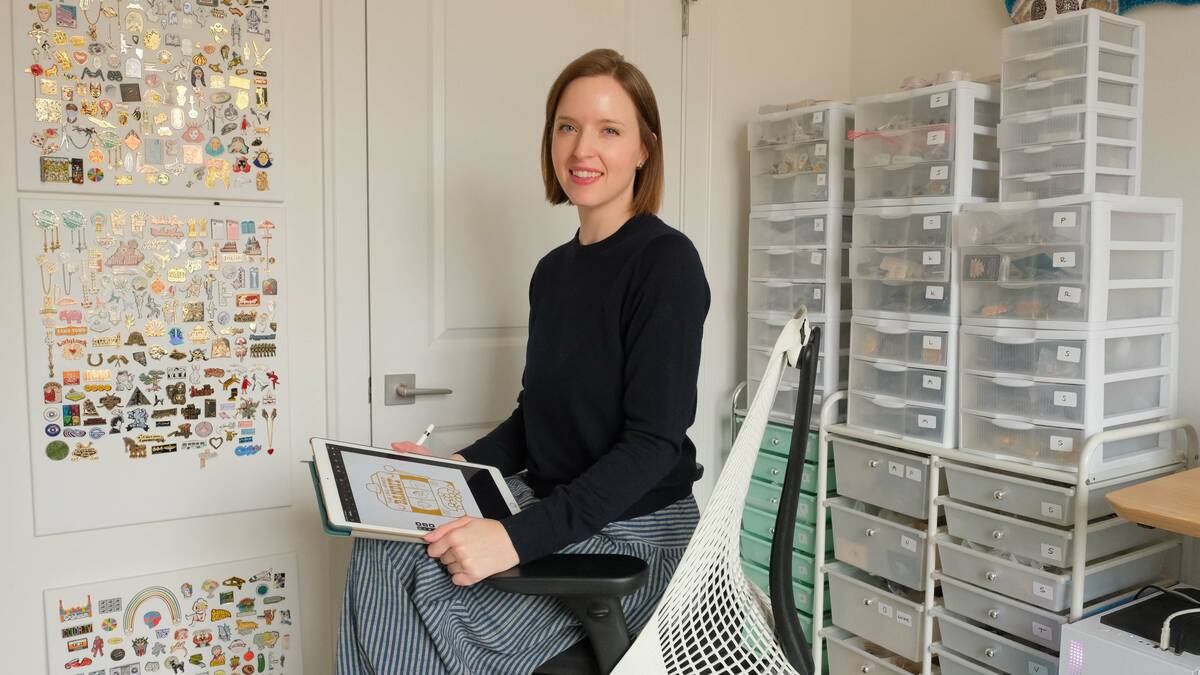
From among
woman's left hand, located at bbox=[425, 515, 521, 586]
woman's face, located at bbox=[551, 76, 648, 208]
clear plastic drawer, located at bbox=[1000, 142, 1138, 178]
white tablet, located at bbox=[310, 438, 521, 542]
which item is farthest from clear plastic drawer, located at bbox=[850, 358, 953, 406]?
woman's left hand, located at bbox=[425, 515, 521, 586]

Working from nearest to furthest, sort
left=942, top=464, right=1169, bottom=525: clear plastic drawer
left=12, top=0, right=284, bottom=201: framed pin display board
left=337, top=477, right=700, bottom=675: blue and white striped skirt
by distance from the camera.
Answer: left=337, top=477, right=700, bottom=675: blue and white striped skirt, left=12, top=0, right=284, bottom=201: framed pin display board, left=942, top=464, right=1169, bottom=525: clear plastic drawer

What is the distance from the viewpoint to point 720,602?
113cm

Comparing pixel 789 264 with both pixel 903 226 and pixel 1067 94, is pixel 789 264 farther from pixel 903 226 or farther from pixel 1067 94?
pixel 1067 94

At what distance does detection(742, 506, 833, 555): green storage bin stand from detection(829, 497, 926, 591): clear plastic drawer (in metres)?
0.06

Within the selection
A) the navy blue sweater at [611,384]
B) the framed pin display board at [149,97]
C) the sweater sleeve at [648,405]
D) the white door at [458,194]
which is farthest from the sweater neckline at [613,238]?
the framed pin display board at [149,97]

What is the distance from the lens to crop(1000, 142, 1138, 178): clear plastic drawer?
177 centimetres

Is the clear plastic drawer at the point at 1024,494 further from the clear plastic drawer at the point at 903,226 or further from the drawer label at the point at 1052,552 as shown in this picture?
the clear plastic drawer at the point at 903,226

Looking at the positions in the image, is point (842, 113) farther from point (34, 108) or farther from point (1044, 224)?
point (34, 108)

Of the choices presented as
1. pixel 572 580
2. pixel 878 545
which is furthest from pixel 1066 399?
pixel 572 580

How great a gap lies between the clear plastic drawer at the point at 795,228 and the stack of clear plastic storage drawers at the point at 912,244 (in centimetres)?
9

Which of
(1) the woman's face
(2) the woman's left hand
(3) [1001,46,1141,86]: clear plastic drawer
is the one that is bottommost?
(2) the woman's left hand

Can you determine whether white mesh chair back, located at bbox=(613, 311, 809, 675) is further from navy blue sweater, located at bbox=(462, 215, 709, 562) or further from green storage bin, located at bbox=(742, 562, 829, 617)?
green storage bin, located at bbox=(742, 562, 829, 617)

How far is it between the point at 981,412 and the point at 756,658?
987 mm

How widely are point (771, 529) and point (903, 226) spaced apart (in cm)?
85
